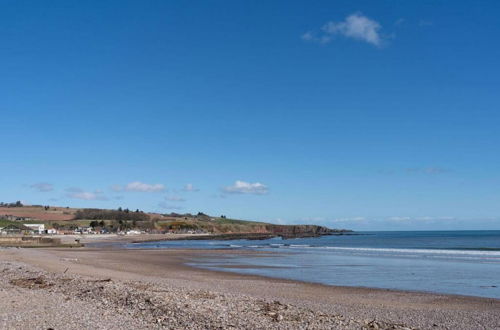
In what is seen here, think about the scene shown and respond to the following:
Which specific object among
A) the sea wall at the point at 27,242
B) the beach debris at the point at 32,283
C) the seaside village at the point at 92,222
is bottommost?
the sea wall at the point at 27,242

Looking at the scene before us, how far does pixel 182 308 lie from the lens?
14594mm

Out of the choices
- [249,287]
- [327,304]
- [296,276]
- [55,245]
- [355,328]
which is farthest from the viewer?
[55,245]

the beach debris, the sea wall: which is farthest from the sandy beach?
the sea wall

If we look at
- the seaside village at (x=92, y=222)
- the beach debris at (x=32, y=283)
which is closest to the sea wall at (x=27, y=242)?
the beach debris at (x=32, y=283)

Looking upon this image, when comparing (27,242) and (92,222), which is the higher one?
(92,222)

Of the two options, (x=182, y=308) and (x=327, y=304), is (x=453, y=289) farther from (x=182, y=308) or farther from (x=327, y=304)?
(x=182, y=308)

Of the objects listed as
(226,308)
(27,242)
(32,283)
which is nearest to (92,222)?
(27,242)

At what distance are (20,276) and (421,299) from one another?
1833cm

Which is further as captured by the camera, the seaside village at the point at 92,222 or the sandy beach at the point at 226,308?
the seaside village at the point at 92,222

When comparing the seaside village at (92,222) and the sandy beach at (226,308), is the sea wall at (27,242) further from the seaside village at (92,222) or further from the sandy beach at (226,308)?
the seaside village at (92,222)

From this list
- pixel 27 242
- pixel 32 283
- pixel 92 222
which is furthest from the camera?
pixel 92 222

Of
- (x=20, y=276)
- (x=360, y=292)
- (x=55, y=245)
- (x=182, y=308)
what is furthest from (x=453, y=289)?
(x=55, y=245)

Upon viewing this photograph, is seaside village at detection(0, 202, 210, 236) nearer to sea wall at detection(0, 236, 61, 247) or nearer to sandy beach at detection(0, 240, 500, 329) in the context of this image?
sea wall at detection(0, 236, 61, 247)

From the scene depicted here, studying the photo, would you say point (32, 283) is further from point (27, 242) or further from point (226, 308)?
point (27, 242)
